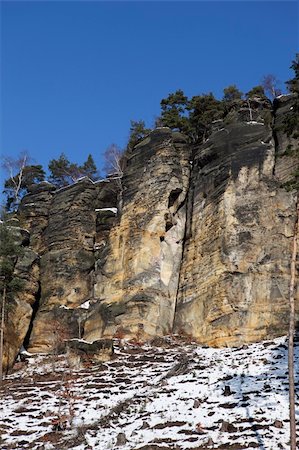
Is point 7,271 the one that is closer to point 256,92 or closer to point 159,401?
point 159,401

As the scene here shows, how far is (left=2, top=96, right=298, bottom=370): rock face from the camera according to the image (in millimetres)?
36812

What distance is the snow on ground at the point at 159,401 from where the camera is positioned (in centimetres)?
2089

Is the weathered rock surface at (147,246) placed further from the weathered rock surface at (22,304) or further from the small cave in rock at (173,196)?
the weathered rock surface at (22,304)

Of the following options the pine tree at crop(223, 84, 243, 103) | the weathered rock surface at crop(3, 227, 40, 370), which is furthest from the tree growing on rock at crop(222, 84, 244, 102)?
the weathered rock surface at crop(3, 227, 40, 370)

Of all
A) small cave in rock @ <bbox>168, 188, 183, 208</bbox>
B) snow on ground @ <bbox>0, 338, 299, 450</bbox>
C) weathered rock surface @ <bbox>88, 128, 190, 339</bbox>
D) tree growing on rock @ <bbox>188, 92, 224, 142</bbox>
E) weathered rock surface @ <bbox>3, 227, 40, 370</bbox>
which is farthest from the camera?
tree growing on rock @ <bbox>188, 92, 224, 142</bbox>

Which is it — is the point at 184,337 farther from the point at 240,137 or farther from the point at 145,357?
the point at 240,137

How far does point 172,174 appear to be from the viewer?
44969mm

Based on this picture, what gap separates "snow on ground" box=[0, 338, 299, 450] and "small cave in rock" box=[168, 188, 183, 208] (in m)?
12.7

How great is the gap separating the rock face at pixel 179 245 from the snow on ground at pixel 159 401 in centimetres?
374

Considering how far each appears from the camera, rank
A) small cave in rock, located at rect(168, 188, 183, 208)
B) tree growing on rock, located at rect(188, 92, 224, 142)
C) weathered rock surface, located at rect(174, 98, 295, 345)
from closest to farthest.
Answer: weathered rock surface, located at rect(174, 98, 295, 345) < small cave in rock, located at rect(168, 188, 183, 208) < tree growing on rock, located at rect(188, 92, 224, 142)

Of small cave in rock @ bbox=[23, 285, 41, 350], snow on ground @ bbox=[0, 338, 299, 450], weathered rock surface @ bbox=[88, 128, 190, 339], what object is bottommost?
snow on ground @ bbox=[0, 338, 299, 450]

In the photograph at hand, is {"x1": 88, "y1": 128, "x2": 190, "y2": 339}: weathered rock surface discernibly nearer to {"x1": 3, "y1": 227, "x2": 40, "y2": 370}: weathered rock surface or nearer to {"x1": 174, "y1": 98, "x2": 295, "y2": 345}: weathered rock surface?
{"x1": 174, "y1": 98, "x2": 295, "y2": 345}: weathered rock surface

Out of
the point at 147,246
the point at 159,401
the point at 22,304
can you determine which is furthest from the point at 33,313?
the point at 159,401

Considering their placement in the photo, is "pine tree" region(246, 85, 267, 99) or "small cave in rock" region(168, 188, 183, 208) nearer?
"small cave in rock" region(168, 188, 183, 208)
